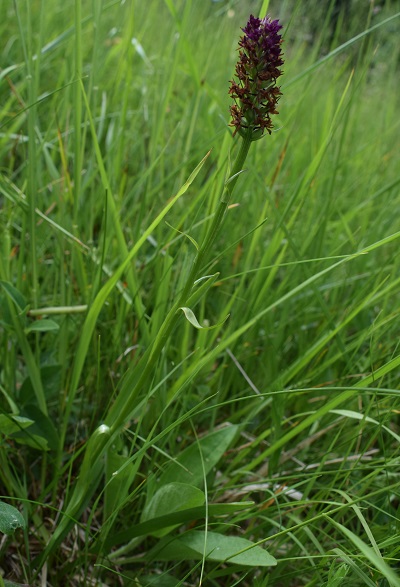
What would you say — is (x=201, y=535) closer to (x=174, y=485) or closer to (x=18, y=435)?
(x=174, y=485)

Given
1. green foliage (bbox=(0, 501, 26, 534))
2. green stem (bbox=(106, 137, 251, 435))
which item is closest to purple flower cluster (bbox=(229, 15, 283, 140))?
green stem (bbox=(106, 137, 251, 435))

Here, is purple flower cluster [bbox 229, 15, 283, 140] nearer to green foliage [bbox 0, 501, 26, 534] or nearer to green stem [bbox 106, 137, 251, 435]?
green stem [bbox 106, 137, 251, 435]

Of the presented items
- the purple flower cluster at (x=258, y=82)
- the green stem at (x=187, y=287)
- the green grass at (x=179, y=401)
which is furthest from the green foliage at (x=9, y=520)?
the purple flower cluster at (x=258, y=82)

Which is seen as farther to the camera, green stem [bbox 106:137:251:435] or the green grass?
the green grass

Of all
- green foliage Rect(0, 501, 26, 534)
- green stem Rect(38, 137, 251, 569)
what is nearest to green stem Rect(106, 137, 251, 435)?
green stem Rect(38, 137, 251, 569)

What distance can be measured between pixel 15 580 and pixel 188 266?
1.57 feet

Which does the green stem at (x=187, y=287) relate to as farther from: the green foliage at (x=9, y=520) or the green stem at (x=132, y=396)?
the green foliage at (x=9, y=520)

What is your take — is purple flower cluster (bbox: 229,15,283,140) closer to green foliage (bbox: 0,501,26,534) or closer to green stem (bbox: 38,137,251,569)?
green stem (bbox: 38,137,251,569)

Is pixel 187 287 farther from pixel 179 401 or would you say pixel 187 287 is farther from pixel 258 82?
pixel 179 401

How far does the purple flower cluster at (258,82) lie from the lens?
2.00 ft

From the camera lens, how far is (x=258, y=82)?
0.62m

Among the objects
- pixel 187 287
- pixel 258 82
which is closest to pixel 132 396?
pixel 187 287

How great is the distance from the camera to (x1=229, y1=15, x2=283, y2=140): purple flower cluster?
61 centimetres

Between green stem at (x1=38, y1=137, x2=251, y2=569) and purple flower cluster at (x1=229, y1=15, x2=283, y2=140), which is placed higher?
purple flower cluster at (x1=229, y1=15, x2=283, y2=140)
